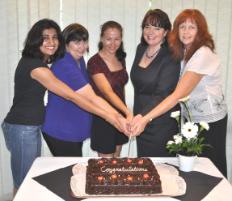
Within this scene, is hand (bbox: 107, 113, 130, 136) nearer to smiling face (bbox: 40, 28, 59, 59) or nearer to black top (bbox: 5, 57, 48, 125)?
black top (bbox: 5, 57, 48, 125)

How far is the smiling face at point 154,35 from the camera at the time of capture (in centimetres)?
221

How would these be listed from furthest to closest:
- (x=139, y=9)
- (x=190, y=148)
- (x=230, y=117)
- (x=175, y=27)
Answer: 1. (x=230, y=117)
2. (x=139, y=9)
3. (x=175, y=27)
4. (x=190, y=148)

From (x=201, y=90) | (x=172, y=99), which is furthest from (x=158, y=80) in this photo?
(x=201, y=90)

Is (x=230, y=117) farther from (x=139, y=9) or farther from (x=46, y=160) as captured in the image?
(x=46, y=160)

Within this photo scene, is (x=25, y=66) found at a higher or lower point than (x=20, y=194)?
higher

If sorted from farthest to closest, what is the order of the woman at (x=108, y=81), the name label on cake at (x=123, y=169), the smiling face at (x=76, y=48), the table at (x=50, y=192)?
the woman at (x=108, y=81), the smiling face at (x=76, y=48), the name label on cake at (x=123, y=169), the table at (x=50, y=192)

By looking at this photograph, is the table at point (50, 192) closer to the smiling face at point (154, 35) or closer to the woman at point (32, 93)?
the woman at point (32, 93)

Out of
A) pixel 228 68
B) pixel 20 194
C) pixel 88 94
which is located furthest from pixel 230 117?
pixel 20 194

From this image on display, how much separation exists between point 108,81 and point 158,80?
1.37 feet

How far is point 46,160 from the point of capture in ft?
6.04

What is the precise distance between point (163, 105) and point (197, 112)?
0.74 ft

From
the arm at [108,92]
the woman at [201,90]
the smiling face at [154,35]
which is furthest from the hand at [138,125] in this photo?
the smiling face at [154,35]

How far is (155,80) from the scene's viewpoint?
2.18 metres

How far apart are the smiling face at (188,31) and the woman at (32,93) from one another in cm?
76
